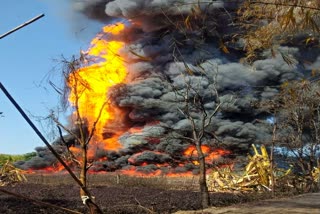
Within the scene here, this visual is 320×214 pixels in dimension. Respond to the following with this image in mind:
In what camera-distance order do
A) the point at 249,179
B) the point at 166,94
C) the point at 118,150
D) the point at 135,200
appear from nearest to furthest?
the point at 135,200, the point at 249,179, the point at 118,150, the point at 166,94

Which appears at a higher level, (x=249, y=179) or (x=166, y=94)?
(x=166, y=94)

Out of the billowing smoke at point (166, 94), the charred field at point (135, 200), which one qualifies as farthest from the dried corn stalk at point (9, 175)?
the billowing smoke at point (166, 94)

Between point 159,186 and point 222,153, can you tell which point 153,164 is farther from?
point 159,186

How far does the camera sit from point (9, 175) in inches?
895

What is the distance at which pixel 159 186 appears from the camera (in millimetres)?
22328

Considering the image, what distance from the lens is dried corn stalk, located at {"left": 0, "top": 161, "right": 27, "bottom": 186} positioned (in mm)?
22111

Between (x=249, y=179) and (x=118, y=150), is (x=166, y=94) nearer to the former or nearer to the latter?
(x=118, y=150)

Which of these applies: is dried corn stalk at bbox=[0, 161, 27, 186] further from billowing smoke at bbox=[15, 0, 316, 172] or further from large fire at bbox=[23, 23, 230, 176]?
billowing smoke at bbox=[15, 0, 316, 172]

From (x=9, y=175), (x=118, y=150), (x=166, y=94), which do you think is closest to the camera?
(x=9, y=175)

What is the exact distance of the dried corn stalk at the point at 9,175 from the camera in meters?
22.1

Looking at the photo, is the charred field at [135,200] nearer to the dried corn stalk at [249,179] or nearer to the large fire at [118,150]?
the dried corn stalk at [249,179]

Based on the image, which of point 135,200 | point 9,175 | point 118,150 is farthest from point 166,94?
point 135,200

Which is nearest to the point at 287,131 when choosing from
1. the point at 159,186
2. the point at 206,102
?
the point at 159,186

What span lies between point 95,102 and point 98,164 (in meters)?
4.99
